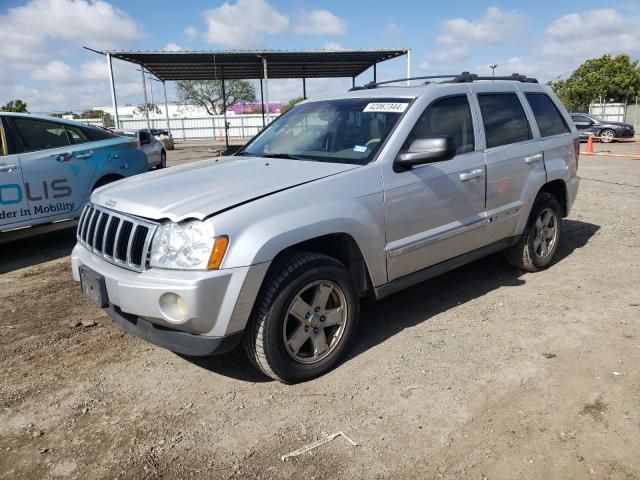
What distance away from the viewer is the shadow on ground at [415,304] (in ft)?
11.9

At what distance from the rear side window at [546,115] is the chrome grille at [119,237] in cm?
382


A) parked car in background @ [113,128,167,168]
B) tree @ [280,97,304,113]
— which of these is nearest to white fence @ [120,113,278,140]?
tree @ [280,97,304,113]

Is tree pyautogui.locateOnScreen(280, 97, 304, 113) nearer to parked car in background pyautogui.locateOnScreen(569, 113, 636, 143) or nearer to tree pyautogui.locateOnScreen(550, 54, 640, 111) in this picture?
parked car in background pyautogui.locateOnScreen(569, 113, 636, 143)

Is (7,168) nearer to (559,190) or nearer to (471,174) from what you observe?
(471,174)

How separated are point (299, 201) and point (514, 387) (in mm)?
1706

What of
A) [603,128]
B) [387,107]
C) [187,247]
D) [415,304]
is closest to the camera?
[187,247]

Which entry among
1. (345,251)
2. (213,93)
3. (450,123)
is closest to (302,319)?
(345,251)

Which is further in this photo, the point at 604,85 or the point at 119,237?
the point at 604,85

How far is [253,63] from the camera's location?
1062 inches

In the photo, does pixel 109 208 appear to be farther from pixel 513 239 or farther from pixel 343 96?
pixel 513 239

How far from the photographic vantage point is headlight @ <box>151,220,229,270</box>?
2799mm

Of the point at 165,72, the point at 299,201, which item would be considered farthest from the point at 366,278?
the point at 165,72

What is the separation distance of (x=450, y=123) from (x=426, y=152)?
81cm

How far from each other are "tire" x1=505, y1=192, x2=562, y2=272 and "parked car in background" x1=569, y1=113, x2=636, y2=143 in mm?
20772
